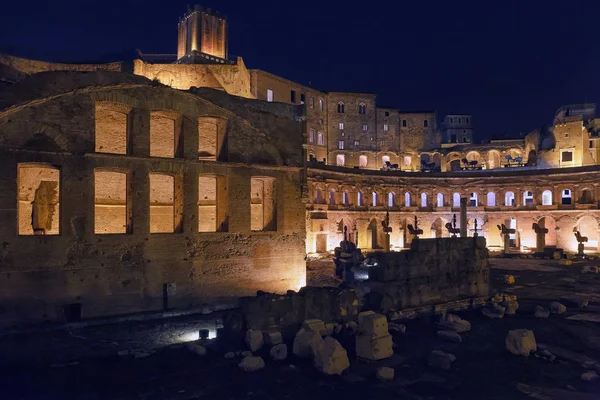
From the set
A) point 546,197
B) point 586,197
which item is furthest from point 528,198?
point 586,197

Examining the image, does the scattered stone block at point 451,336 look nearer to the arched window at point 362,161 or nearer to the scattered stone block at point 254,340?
the scattered stone block at point 254,340

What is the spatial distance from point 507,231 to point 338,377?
33.3 meters

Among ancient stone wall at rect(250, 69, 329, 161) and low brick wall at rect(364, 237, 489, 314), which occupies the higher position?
ancient stone wall at rect(250, 69, 329, 161)

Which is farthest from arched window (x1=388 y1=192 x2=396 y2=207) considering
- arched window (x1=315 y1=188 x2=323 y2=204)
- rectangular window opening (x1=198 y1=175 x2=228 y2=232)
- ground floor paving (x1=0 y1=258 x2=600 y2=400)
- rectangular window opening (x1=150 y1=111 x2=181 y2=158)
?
ground floor paving (x1=0 y1=258 x2=600 y2=400)

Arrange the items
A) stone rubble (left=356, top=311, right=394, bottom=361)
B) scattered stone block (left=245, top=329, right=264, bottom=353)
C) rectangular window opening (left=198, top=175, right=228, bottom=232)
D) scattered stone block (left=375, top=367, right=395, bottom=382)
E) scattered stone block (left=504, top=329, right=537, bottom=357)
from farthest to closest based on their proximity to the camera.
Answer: rectangular window opening (left=198, top=175, right=228, bottom=232)
scattered stone block (left=504, top=329, right=537, bottom=357)
scattered stone block (left=245, top=329, right=264, bottom=353)
stone rubble (left=356, top=311, right=394, bottom=361)
scattered stone block (left=375, top=367, right=395, bottom=382)

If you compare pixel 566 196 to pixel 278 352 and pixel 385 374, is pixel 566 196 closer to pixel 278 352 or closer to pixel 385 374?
pixel 385 374

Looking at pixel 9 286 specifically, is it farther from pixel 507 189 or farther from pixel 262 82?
pixel 507 189

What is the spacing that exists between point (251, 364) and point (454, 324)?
7297 mm

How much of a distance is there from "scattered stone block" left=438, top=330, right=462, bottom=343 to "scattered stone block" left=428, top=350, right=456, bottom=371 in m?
1.89

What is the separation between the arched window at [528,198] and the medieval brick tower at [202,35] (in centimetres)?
3317

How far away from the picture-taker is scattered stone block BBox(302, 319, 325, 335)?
1165 cm

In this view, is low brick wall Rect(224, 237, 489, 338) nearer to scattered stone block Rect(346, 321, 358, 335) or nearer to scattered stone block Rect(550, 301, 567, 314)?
scattered stone block Rect(346, 321, 358, 335)

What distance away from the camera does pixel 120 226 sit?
18641 mm

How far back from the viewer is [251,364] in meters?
10.3
